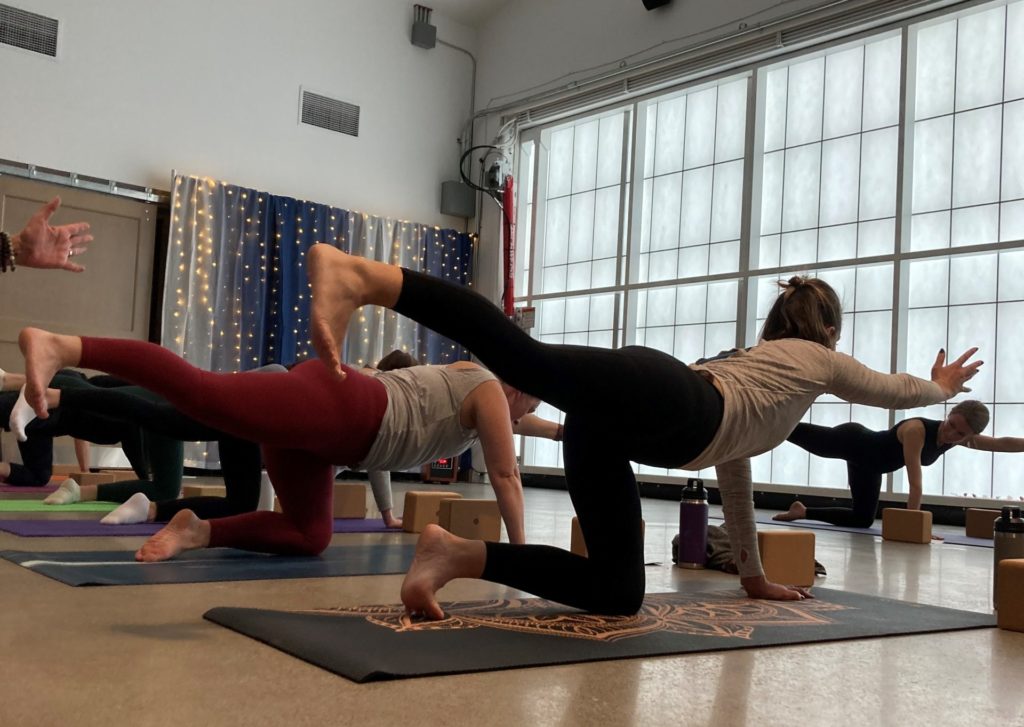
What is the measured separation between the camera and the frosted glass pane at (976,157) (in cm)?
677

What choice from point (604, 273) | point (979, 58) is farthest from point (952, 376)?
point (604, 273)

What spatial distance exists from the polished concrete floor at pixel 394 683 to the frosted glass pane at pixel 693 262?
254 inches

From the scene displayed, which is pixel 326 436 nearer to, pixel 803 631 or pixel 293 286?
pixel 803 631

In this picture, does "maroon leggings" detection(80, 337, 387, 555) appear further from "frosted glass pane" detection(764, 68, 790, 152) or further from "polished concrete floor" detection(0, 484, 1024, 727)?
"frosted glass pane" detection(764, 68, 790, 152)

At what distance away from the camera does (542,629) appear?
1.87 meters

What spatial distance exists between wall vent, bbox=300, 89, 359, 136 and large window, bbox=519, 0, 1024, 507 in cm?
212

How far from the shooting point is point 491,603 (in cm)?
220

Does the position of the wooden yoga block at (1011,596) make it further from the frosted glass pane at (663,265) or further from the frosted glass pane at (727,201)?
the frosted glass pane at (663,265)

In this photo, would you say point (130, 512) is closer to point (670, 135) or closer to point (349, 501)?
point (349, 501)

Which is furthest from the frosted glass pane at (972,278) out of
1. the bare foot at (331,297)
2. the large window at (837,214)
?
the bare foot at (331,297)

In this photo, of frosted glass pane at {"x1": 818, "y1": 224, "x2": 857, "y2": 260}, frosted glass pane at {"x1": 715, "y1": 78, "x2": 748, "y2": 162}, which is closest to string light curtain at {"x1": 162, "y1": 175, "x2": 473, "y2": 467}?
frosted glass pane at {"x1": 715, "y1": 78, "x2": 748, "y2": 162}

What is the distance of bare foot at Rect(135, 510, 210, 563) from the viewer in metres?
2.57

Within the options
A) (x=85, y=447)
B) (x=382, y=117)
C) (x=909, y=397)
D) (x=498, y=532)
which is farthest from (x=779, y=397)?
(x=382, y=117)

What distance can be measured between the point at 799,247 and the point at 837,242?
322 mm
